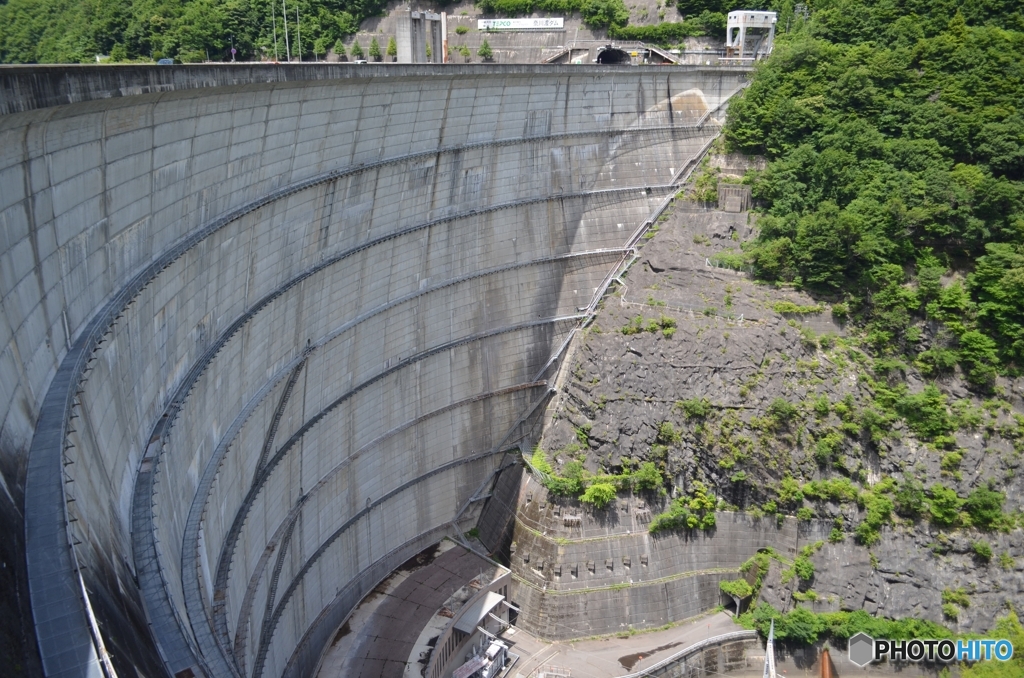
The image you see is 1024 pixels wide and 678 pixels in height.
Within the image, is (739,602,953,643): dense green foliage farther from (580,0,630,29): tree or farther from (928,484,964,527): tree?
(580,0,630,29): tree

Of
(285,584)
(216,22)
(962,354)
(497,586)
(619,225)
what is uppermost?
(216,22)

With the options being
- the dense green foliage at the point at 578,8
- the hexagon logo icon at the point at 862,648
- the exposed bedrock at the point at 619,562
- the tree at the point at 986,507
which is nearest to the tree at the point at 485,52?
the dense green foliage at the point at 578,8

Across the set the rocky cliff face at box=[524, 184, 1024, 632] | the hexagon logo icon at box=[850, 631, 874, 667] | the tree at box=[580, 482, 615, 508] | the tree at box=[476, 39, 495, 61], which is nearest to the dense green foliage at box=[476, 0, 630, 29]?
the tree at box=[476, 39, 495, 61]

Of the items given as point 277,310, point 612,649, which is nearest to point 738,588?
point 612,649

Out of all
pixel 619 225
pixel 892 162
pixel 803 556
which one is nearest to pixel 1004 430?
pixel 803 556

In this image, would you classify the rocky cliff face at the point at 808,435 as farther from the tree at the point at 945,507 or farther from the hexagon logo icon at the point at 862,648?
the hexagon logo icon at the point at 862,648

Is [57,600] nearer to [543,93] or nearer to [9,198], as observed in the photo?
[9,198]
